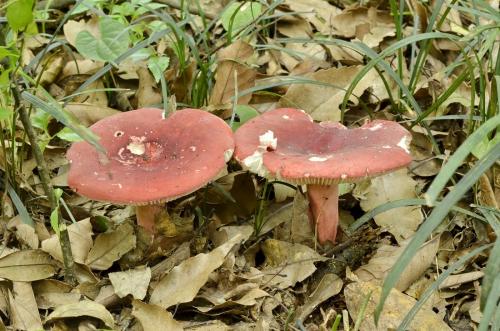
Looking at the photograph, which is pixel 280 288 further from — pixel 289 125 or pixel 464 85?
pixel 464 85

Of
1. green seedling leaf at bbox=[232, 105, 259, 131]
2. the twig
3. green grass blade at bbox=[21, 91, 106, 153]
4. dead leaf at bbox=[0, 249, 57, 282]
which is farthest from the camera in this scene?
green seedling leaf at bbox=[232, 105, 259, 131]

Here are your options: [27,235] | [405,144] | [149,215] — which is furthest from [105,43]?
[405,144]

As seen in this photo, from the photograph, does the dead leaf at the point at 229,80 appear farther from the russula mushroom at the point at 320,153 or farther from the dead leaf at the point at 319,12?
the dead leaf at the point at 319,12

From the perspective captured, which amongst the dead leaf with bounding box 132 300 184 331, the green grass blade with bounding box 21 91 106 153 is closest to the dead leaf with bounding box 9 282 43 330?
the dead leaf with bounding box 132 300 184 331

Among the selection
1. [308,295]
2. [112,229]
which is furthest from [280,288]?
[112,229]

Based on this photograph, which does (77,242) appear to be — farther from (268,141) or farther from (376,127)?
(376,127)

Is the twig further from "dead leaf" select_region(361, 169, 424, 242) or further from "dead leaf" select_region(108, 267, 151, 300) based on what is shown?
"dead leaf" select_region(361, 169, 424, 242)

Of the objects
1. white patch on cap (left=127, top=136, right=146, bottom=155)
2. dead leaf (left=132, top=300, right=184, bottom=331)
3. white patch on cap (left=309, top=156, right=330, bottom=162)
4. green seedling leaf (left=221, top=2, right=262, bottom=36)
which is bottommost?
dead leaf (left=132, top=300, right=184, bottom=331)
